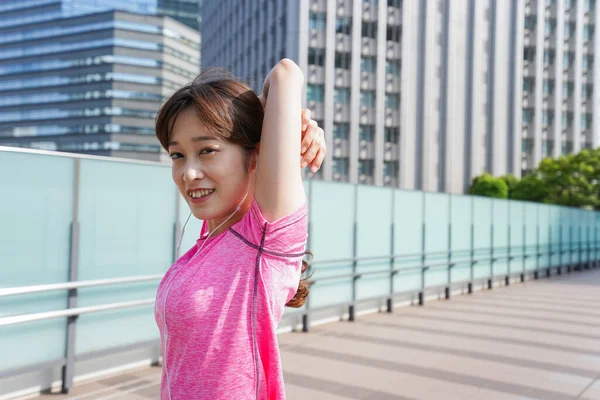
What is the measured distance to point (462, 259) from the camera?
1355 cm

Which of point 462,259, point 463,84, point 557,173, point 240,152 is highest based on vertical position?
point 463,84

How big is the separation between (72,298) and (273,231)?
4.61 metres

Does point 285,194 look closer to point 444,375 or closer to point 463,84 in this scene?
point 444,375

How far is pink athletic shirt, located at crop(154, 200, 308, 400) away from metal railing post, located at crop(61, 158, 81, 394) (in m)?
4.41

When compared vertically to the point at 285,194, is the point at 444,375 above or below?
below

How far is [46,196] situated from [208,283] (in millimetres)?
4420

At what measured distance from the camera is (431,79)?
4816 cm

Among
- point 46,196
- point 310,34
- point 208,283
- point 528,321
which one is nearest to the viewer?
point 208,283

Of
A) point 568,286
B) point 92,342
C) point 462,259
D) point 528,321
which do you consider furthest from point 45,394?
point 568,286

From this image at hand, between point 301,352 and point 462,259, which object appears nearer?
point 301,352

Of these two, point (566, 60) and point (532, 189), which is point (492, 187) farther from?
point (566, 60)

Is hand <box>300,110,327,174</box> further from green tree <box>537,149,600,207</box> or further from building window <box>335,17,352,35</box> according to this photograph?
building window <box>335,17,352,35</box>

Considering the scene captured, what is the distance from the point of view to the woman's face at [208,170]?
1.37 m

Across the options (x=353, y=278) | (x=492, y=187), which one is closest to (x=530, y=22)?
(x=492, y=187)
